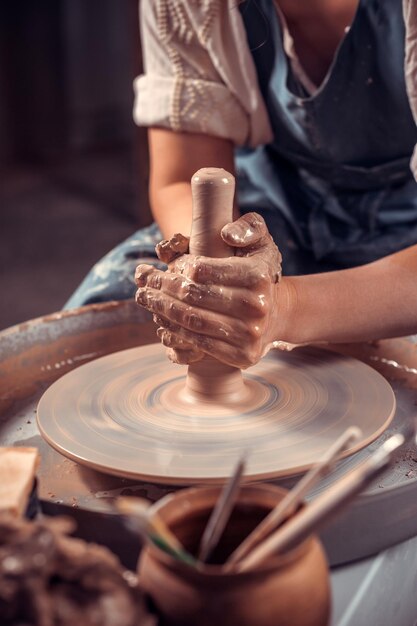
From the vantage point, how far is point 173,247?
124 cm

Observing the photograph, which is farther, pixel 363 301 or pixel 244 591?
pixel 363 301

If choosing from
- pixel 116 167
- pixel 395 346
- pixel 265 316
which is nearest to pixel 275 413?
pixel 265 316

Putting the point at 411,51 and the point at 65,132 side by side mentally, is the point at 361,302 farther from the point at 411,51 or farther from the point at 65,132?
the point at 65,132

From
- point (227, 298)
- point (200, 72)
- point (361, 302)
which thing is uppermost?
point (200, 72)

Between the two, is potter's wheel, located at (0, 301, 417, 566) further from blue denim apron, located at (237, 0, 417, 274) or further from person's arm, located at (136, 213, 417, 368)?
blue denim apron, located at (237, 0, 417, 274)

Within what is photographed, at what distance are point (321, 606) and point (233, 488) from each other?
0.12 m

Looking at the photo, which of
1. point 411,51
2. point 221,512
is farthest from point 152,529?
point 411,51

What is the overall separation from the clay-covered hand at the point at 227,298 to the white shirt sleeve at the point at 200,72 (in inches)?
26.0

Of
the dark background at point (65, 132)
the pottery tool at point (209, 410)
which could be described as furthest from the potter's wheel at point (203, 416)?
the dark background at point (65, 132)

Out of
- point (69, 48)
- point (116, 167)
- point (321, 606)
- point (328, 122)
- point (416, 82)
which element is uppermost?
point (416, 82)

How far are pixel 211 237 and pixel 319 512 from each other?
58 cm

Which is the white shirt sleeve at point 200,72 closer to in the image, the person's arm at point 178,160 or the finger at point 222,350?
the person's arm at point 178,160

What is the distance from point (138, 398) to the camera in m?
1.27

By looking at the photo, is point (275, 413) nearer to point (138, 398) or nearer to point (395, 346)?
point (138, 398)
